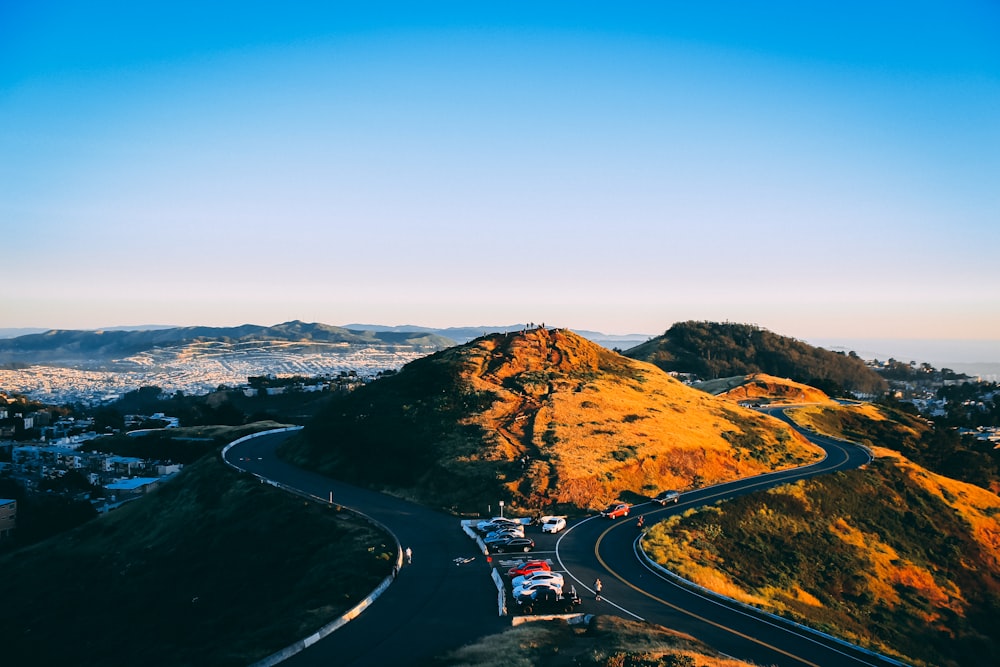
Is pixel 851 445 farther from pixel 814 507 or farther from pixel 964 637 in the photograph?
pixel 964 637

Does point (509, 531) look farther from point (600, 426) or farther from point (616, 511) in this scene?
point (600, 426)

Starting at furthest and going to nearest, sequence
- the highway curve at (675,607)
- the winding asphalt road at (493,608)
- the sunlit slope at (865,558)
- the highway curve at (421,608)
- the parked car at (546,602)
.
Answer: the sunlit slope at (865,558) → the parked car at (546,602) → the highway curve at (675,607) → the winding asphalt road at (493,608) → the highway curve at (421,608)

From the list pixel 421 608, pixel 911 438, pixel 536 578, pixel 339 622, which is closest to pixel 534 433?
pixel 536 578

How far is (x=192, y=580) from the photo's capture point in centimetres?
4156

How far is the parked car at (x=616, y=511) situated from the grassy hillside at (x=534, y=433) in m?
2.83

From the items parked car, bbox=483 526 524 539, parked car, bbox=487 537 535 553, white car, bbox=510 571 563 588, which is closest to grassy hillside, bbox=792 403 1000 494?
parked car, bbox=483 526 524 539

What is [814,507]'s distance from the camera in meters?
57.5

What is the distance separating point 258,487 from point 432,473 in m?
14.4

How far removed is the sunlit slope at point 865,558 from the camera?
136ft

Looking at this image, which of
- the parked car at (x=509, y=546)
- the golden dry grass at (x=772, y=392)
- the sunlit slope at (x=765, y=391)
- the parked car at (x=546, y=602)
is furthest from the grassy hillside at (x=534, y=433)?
the golden dry grass at (x=772, y=392)

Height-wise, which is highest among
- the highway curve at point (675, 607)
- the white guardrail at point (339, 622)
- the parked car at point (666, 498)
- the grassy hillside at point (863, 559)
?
the white guardrail at point (339, 622)

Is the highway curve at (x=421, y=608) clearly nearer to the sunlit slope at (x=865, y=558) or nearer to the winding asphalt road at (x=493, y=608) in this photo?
the winding asphalt road at (x=493, y=608)

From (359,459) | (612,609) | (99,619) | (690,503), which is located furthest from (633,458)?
(99,619)

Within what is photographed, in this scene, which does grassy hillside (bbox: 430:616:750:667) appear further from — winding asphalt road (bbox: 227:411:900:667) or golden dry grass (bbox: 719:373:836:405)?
golden dry grass (bbox: 719:373:836:405)
